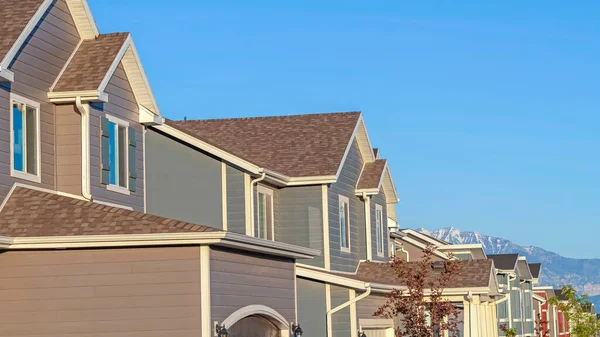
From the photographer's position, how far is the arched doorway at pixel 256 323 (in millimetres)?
19562

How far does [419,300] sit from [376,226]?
8.83 metres

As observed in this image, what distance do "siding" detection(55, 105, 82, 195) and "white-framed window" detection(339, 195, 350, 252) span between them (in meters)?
13.1

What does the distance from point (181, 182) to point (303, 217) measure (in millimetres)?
5411

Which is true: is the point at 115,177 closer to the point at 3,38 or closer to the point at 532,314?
the point at 3,38

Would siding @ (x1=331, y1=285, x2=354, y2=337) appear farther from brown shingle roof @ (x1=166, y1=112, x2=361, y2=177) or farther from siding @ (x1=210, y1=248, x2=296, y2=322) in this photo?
siding @ (x1=210, y1=248, x2=296, y2=322)

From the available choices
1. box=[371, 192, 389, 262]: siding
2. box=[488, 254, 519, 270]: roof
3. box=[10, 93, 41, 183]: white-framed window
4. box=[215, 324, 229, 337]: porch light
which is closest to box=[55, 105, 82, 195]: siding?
box=[10, 93, 41, 183]: white-framed window

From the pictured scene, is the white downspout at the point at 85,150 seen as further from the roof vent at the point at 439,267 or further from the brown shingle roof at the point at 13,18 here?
the roof vent at the point at 439,267

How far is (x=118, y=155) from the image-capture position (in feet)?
74.6

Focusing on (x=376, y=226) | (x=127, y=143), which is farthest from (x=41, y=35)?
(x=376, y=226)

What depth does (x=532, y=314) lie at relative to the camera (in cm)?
7606

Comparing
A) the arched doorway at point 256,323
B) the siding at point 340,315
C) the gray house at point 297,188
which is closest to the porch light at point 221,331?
the arched doorway at point 256,323

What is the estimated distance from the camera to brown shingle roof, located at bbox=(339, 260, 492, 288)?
32.6 meters

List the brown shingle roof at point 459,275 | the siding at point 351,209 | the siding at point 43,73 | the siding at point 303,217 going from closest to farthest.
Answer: the siding at point 43,73
the siding at point 303,217
the siding at point 351,209
the brown shingle roof at point 459,275

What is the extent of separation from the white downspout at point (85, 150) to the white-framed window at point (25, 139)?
91 cm
